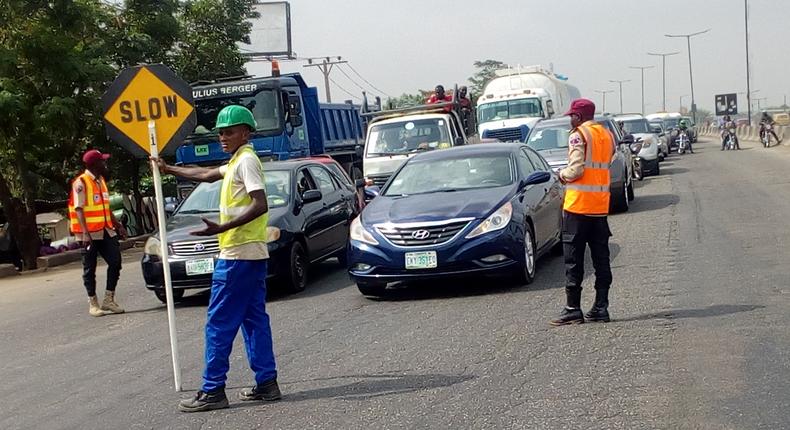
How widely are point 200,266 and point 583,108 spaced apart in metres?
4.80

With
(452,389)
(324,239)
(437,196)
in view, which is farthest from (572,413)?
(324,239)

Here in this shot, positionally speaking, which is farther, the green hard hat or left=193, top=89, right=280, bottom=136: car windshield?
left=193, top=89, right=280, bottom=136: car windshield

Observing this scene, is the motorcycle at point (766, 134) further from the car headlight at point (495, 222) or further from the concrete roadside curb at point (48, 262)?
the car headlight at point (495, 222)

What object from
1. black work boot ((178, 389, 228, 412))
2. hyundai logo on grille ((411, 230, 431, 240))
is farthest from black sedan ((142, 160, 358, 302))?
black work boot ((178, 389, 228, 412))

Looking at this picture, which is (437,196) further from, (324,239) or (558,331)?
(558,331)

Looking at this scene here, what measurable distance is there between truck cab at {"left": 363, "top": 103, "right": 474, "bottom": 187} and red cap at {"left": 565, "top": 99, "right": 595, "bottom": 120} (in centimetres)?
1171

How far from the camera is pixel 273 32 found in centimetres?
4647

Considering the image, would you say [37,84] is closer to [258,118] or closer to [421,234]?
[258,118]

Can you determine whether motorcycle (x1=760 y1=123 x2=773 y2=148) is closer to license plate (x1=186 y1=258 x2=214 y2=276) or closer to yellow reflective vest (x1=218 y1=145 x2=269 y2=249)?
license plate (x1=186 y1=258 x2=214 y2=276)

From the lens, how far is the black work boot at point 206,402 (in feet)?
20.9

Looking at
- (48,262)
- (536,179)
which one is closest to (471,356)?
(536,179)

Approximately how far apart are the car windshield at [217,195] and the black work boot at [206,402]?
5.72 meters

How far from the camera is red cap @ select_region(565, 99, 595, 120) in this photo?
8.37 metres

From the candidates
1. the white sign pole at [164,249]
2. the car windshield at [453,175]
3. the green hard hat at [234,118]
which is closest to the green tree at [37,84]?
the car windshield at [453,175]
